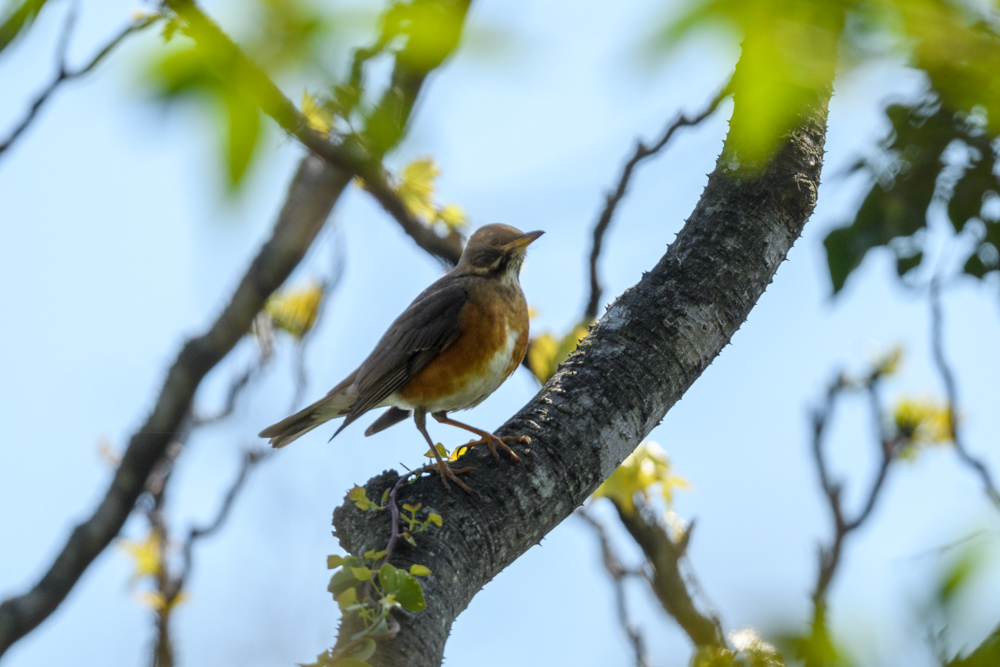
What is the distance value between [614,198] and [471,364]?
1.37 meters

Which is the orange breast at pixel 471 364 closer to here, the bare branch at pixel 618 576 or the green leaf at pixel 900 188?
the bare branch at pixel 618 576

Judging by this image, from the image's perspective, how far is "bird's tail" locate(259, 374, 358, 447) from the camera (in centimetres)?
559

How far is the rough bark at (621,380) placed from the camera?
2.62 metres

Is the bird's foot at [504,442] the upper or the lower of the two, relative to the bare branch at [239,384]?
lower

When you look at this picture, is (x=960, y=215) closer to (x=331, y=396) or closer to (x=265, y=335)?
(x=331, y=396)

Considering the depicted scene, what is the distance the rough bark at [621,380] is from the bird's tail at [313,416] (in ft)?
9.08

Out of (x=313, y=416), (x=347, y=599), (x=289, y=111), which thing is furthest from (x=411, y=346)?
(x=289, y=111)

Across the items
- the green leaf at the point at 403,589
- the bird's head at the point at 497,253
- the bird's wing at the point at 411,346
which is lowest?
the green leaf at the point at 403,589

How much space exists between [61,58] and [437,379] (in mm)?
2641

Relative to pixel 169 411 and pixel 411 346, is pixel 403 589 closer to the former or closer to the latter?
pixel 411 346

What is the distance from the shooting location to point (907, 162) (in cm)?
223

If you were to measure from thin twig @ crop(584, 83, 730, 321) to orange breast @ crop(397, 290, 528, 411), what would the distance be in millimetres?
565

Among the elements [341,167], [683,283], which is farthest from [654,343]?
[341,167]

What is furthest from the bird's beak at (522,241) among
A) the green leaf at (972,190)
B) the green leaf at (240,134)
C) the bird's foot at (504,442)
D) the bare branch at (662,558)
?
the green leaf at (240,134)
